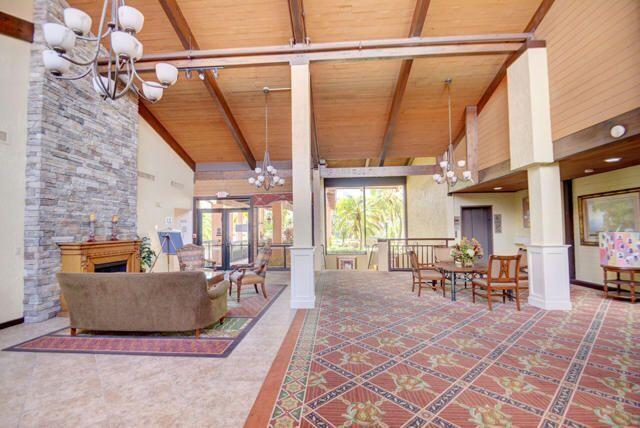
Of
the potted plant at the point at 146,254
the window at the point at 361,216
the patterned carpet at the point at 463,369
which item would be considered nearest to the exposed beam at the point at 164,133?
the potted plant at the point at 146,254

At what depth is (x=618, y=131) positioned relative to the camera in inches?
132

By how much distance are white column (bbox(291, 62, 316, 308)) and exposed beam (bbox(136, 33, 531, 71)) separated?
0.94 feet

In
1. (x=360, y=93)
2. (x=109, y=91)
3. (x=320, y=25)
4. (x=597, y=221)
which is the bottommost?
Answer: (x=597, y=221)

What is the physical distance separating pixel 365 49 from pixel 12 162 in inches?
213

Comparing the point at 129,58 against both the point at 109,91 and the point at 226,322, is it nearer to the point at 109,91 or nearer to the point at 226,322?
the point at 109,91

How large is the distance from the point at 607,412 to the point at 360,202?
9.17 meters

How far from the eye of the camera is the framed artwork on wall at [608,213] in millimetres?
5062

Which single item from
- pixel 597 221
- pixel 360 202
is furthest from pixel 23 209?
pixel 597 221

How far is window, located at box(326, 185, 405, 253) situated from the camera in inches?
427

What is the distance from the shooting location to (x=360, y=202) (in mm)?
10836

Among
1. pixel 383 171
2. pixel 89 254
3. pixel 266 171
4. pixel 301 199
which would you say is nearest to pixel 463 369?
pixel 301 199

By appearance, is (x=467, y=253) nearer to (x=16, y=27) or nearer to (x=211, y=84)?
(x=211, y=84)

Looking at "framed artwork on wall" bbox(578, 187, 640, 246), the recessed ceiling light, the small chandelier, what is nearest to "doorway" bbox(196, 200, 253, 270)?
the small chandelier

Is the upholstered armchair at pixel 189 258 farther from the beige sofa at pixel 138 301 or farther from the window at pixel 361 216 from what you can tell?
the window at pixel 361 216
